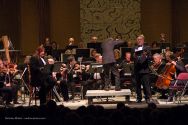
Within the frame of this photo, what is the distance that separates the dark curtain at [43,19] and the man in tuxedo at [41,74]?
894 cm

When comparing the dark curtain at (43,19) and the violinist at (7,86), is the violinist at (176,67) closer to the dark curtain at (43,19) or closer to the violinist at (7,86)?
the violinist at (7,86)

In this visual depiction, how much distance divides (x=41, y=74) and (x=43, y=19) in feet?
32.3

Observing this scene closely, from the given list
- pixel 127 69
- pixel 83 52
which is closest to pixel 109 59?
pixel 127 69

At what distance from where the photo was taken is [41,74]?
47.5ft

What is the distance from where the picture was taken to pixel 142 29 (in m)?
24.8

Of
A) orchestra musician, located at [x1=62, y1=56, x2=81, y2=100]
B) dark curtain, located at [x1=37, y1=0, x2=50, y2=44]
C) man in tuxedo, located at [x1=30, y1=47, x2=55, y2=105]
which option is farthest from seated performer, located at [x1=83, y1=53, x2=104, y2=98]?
dark curtain, located at [x1=37, y1=0, x2=50, y2=44]

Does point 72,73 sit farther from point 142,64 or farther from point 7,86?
point 142,64

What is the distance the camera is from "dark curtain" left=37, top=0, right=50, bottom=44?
23828 mm

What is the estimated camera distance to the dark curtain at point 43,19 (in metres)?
23.8

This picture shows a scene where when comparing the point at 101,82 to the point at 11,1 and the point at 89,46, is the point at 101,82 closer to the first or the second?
the point at 89,46

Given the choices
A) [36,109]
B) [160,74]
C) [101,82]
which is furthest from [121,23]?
[36,109]

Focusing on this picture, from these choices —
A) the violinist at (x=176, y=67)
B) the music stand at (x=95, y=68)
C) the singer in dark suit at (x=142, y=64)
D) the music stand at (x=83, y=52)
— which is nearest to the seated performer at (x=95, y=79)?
the music stand at (x=95, y=68)

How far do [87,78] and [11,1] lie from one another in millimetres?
8308

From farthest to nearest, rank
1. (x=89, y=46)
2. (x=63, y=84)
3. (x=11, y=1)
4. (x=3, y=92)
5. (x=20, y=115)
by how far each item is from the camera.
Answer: (x=11, y=1) → (x=89, y=46) → (x=63, y=84) → (x=3, y=92) → (x=20, y=115)
